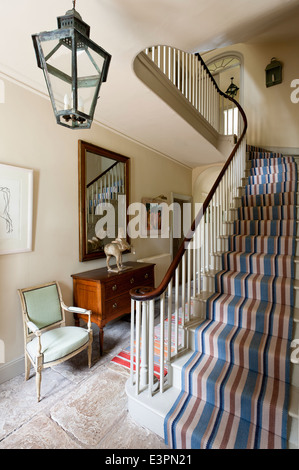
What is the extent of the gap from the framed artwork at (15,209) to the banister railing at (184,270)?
4.44 ft

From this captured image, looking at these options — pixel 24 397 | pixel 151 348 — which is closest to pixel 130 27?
pixel 151 348

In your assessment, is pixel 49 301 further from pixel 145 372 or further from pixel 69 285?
pixel 145 372

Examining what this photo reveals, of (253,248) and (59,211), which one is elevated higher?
(59,211)

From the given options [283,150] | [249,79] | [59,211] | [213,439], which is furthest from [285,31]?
[213,439]

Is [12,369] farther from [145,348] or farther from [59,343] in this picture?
[145,348]

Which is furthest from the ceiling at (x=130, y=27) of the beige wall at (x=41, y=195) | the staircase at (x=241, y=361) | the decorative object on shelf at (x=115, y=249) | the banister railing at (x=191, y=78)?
the staircase at (x=241, y=361)

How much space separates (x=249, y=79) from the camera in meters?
5.14

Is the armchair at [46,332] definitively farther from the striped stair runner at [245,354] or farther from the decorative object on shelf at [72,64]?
the decorative object on shelf at [72,64]

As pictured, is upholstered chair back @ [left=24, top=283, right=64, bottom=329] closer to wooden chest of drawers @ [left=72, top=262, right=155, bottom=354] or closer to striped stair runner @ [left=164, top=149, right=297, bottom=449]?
wooden chest of drawers @ [left=72, top=262, right=155, bottom=354]

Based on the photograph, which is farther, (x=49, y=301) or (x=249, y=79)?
(x=249, y=79)

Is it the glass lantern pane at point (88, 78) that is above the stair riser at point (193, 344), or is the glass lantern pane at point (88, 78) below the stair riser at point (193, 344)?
above

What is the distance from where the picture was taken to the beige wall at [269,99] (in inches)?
182

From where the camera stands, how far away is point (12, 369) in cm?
221

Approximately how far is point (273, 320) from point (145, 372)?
1.13m
